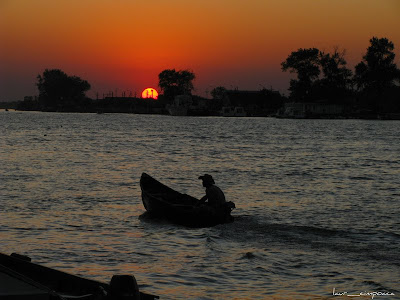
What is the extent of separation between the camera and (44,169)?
43562 millimetres

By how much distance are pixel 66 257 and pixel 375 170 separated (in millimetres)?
35159

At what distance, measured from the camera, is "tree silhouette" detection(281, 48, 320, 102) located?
18038 centimetres

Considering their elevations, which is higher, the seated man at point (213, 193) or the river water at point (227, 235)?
the seated man at point (213, 193)

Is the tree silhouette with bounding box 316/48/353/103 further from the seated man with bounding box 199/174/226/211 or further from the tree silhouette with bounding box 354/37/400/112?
the seated man with bounding box 199/174/226/211

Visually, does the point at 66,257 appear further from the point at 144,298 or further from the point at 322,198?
the point at 322,198

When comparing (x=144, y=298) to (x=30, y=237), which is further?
(x=30, y=237)

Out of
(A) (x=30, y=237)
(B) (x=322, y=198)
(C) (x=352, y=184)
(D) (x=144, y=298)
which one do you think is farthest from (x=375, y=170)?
(D) (x=144, y=298)

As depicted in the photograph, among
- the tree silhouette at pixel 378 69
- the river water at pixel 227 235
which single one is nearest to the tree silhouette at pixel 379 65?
the tree silhouette at pixel 378 69

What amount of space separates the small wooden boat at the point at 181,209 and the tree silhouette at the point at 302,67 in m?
160

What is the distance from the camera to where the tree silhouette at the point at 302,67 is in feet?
592

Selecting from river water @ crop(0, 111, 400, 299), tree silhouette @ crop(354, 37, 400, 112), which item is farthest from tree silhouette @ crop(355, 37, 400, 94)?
river water @ crop(0, 111, 400, 299)

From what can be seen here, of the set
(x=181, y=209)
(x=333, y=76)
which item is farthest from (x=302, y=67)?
(x=181, y=209)

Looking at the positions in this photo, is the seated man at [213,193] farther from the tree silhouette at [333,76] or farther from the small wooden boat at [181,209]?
the tree silhouette at [333,76]

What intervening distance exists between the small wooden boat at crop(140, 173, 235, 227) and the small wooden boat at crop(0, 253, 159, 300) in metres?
11.3
